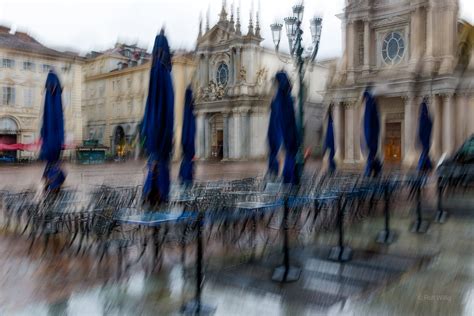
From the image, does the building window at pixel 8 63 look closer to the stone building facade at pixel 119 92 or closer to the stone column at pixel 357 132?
the stone building facade at pixel 119 92

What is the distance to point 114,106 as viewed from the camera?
56.1 meters

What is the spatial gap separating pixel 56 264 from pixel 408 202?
989 cm

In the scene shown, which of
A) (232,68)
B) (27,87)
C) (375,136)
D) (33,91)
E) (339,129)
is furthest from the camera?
(232,68)

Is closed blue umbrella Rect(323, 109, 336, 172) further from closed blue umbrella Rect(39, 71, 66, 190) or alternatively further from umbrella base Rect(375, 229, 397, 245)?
closed blue umbrella Rect(39, 71, 66, 190)

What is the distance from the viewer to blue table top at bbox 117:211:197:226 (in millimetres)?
7117

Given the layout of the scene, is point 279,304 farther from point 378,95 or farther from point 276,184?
point 378,95

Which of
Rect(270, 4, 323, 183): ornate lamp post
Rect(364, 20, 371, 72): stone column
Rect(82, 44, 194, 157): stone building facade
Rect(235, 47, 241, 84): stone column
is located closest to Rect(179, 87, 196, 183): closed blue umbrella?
Rect(270, 4, 323, 183): ornate lamp post

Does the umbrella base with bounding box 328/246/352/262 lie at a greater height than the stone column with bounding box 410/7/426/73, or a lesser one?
lesser

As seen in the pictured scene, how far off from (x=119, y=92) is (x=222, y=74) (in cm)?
1407

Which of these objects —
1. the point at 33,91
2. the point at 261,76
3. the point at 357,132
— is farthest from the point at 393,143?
the point at 33,91

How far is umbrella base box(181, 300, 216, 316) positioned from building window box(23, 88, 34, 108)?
44.5 meters

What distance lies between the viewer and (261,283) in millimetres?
6289

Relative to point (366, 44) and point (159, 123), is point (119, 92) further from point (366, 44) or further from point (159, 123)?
point (159, 123)

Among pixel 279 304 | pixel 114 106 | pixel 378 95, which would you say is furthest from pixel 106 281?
pixel 114 106
